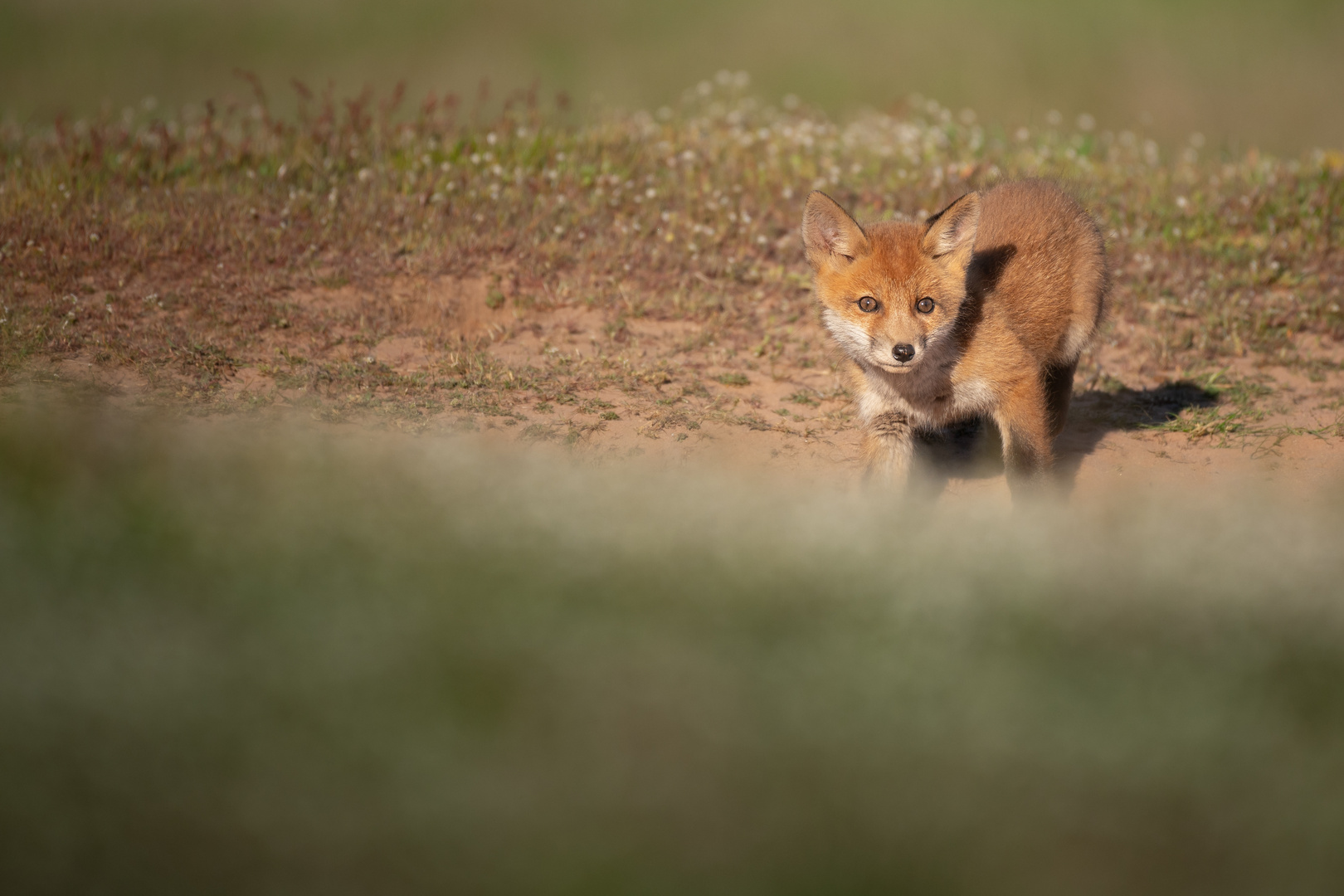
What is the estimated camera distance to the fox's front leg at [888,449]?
491 centimetres

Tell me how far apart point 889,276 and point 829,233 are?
14.8 inches

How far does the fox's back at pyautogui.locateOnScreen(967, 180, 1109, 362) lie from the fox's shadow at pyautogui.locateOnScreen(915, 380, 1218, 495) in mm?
556

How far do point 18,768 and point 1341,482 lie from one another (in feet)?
16.2

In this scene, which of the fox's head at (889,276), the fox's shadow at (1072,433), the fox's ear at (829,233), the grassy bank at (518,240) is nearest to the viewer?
the fox's head at (889,276)

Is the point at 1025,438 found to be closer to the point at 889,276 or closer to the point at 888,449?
the point at 888,449

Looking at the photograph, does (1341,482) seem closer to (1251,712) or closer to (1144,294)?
(1251,712)

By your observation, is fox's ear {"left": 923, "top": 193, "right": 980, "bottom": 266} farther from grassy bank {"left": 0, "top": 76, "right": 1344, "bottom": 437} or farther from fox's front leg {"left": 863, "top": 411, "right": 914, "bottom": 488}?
grassy bank {"left": 0, "top": 76, "right": 1344, "bottom": 437}

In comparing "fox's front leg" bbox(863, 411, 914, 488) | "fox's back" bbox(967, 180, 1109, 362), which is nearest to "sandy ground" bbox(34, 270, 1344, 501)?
"fox's front leg" bbox(863, 411, 914, 488)

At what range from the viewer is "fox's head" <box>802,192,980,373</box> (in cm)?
463

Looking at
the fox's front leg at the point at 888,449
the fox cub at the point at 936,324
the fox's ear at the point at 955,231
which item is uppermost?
Result: the fox's ear at the point at 955,231

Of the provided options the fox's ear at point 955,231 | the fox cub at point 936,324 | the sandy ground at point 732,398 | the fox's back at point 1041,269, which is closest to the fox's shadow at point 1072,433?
the sandy ground at point 732,398

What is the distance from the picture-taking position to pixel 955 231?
4766mm

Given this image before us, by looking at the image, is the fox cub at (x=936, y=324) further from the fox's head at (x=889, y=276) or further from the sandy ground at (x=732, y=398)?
the sandy ground at (x=732, y=398)

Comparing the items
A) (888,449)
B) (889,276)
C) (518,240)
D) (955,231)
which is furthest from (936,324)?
(518,240)
